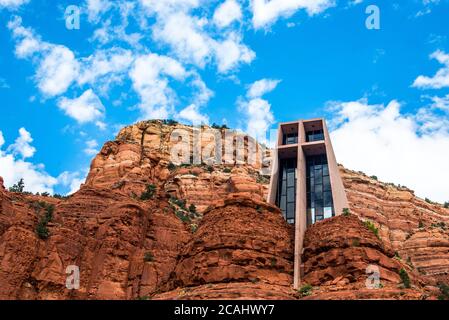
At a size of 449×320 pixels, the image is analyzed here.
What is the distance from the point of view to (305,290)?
→ 3706cm

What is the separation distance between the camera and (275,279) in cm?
3869

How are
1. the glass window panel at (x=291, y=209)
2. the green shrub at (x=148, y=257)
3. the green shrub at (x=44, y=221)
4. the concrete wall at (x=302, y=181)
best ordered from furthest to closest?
1. the green shrub at (x=148, y=257)
2. the green shrub at (x=44, y=221)
3. the glass window panel at (x=291, y=209)
4. the concrete wall at (x=302, y=181)

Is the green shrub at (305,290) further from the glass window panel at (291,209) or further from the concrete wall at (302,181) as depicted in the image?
the glass window panel at (291,209)

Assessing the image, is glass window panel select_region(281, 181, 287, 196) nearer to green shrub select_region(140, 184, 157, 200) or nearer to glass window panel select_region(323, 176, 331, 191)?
→ glass window panel select_region(323, 176, 331, 191)

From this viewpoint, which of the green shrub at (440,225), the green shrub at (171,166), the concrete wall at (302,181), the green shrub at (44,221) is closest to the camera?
the concrete wall at (302,181)

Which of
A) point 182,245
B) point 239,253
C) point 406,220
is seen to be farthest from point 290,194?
point 406,220

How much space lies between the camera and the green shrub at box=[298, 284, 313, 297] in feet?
120

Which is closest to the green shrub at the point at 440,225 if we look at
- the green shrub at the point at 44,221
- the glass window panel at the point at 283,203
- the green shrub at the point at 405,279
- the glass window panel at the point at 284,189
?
the glass window panel at the point at 284,189

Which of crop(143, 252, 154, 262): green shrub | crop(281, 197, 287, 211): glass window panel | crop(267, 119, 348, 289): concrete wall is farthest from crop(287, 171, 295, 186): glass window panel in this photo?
crop(143, 252, 154, 262): green shrub

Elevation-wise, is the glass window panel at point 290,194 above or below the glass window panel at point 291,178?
below

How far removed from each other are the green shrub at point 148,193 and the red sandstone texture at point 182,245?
4.19 feet

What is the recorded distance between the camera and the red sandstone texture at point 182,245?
124ft
